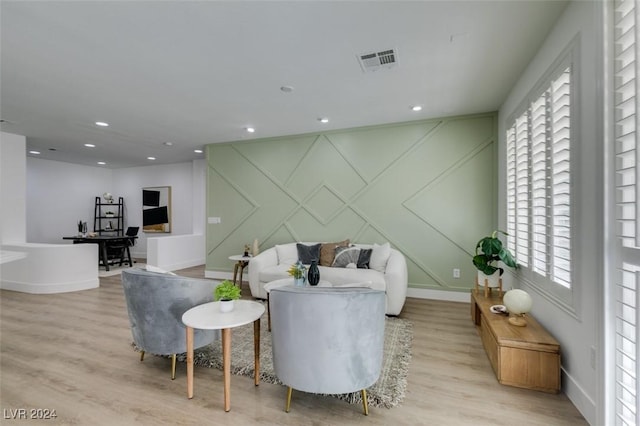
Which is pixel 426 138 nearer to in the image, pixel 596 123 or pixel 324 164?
pixel 324 164

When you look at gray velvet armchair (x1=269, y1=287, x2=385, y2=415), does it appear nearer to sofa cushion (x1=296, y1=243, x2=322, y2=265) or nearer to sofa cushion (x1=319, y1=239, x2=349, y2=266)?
sofa cushion (x1=319, y1=239, x2=349, y2=266)

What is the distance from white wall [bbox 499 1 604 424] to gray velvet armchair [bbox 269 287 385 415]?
127 centimetres

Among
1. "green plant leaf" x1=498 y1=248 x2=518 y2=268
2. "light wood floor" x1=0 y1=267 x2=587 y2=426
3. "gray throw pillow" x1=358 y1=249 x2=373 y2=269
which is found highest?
"green plant leaf" x1=498 y1=248 x2=518 y2=268

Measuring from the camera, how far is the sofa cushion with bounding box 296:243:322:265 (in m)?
4.48

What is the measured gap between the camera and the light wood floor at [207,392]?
1.83m

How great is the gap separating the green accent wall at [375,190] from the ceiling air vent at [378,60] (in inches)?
74.9

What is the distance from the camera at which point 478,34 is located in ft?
7.43

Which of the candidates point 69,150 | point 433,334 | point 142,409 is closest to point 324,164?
point 433,334

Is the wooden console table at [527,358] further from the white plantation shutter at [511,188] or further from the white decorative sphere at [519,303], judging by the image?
the white plantation shutter at [511,188]

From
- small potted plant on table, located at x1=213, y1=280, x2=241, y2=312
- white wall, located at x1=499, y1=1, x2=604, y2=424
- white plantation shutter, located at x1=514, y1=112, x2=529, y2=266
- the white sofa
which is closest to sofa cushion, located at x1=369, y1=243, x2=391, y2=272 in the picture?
the white sofa

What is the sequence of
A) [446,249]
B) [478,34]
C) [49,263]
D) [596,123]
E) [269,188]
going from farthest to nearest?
[269,188] < [49,263] < [446,249] < [478,34] < [596,123]

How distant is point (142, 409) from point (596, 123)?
3.36 meters

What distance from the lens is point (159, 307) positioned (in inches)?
87.4

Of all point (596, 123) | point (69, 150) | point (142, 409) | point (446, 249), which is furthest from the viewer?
point (69, 150)
